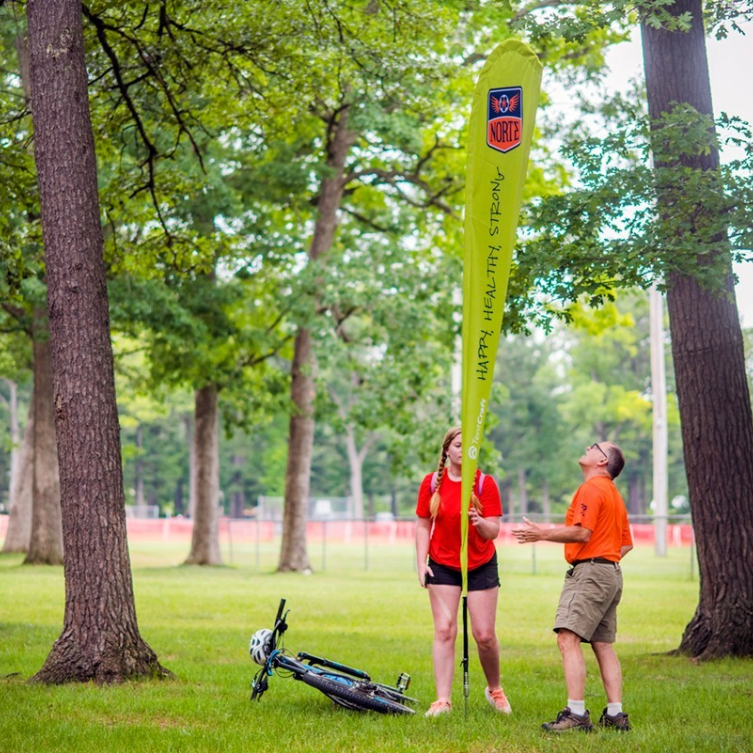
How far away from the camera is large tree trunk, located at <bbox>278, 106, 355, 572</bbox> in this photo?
29.0 m

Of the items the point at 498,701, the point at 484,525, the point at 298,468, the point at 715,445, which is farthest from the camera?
the point at 298,468

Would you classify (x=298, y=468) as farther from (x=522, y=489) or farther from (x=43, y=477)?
(x=522, y=489)

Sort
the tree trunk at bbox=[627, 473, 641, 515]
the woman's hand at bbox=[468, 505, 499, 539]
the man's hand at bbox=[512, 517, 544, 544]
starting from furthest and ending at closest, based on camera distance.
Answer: the tree trunk at bbox=[627, 473, 641, 515]
the woman's hand at bbox=[468, 505, 499, 539]
the man's hand at bbox=[512, 517, 544, 544]

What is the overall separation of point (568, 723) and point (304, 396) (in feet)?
74.2

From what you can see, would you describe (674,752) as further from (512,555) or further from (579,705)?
(512,555)

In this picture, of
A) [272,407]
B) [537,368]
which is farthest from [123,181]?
[537,368]

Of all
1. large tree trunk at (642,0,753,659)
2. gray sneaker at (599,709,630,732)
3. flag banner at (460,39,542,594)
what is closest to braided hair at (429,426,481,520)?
flag banner at (460,39,542,594)

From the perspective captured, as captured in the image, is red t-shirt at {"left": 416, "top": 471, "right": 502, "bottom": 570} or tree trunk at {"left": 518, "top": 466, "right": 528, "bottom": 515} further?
tree trunk at {"left": 518, "top": 466, "right": 528, "bottom": 515}

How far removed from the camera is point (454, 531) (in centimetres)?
828

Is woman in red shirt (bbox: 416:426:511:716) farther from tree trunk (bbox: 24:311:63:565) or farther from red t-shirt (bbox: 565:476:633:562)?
tree trunk (bbox: 24:311:63:565)

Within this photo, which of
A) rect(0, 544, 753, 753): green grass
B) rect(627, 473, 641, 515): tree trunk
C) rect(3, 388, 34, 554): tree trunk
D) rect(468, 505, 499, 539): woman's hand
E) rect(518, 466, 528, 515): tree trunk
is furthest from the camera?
rect(518, 466, 528, 515): tree trunk

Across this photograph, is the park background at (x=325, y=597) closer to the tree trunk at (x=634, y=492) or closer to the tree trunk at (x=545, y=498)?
the tree trunk at (x=634, y=492)

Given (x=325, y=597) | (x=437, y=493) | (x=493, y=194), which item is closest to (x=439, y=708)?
(x=437, y=493)

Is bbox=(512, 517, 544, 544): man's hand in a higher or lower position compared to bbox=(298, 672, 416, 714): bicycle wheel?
higher
